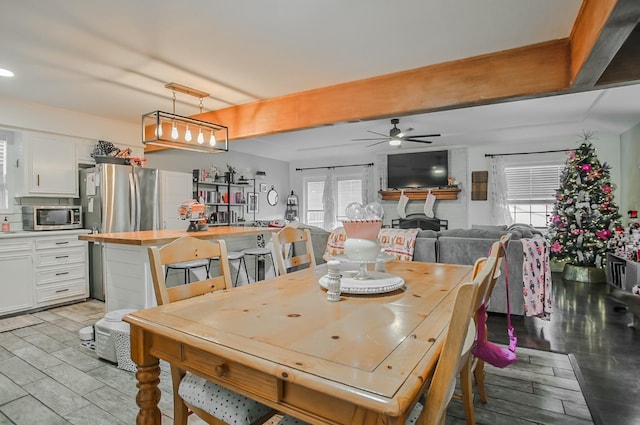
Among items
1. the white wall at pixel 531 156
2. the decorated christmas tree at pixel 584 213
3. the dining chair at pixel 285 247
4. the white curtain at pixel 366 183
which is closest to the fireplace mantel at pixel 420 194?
the white wall at pixel 531 156

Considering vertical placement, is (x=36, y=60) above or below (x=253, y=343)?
above

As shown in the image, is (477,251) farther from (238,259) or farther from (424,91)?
(238,259)

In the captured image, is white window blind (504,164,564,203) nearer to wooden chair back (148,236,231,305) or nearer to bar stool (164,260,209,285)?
bar stool (164,260,209,285)

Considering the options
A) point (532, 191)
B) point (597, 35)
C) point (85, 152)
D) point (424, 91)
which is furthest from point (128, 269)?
point (532, 191)

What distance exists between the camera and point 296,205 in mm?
9133

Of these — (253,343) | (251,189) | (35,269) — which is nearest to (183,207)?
(35,269)

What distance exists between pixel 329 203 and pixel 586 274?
213 inches

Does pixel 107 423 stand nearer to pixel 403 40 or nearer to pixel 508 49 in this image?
pixel 403 40

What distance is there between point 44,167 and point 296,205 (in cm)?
560

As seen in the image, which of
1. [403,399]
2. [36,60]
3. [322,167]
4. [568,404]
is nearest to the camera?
[403,399]

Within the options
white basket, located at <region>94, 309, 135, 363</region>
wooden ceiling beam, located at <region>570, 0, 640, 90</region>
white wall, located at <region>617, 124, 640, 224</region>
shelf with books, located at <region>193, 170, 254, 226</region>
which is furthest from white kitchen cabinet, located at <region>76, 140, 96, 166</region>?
white wall, located at <region>617, 124, 640, 224</region>

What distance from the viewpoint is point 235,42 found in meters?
2.71

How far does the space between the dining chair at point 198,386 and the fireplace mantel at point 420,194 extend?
6472 mm

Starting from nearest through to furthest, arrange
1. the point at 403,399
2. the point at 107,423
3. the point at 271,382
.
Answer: the point at 403,399 < the point at 271,382 < the point at 107,423
